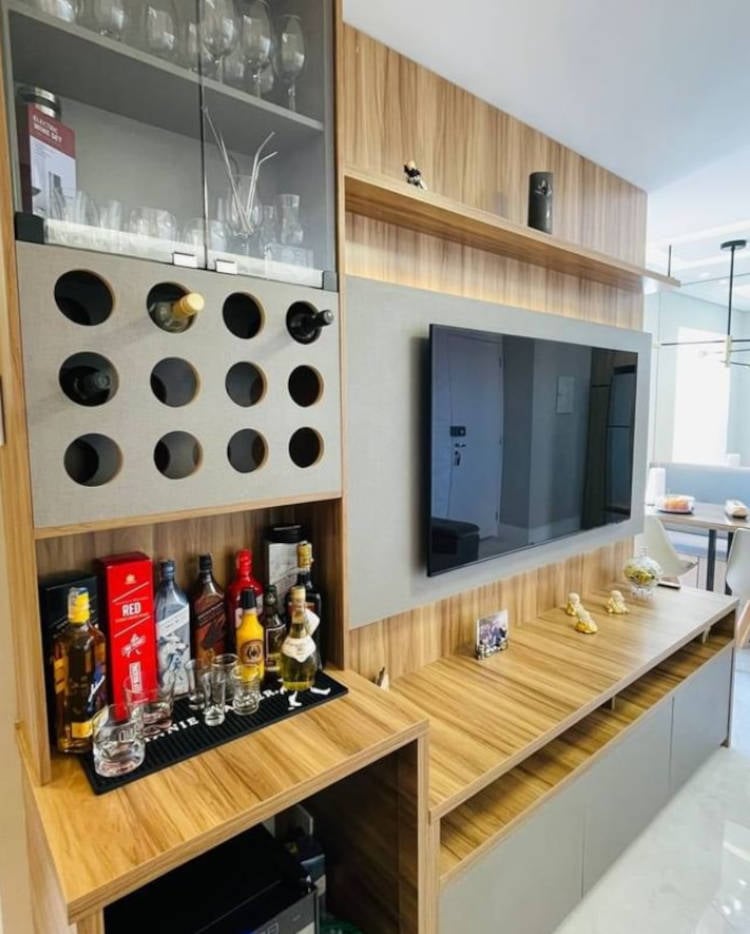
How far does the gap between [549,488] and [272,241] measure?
139 cm

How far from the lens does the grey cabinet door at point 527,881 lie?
4.24 feet

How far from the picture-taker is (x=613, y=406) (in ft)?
7.89

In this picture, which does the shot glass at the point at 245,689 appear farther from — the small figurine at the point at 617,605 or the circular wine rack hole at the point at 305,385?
the small figurine at the point at 617,605

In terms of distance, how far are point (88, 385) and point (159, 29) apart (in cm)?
74

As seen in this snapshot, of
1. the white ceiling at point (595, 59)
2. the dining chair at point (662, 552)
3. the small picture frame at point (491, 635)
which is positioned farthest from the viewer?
the dining chair at point (662, 552)

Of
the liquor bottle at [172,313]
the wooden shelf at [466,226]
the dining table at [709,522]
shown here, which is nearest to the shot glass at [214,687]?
the liquor bottle at [172,313]

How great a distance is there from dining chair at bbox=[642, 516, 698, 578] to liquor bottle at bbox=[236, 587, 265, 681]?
2950 mm

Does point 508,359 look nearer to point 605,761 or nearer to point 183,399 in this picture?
point 183,399

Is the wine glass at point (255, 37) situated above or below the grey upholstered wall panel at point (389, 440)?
above

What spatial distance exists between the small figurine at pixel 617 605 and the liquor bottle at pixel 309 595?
1530 mm

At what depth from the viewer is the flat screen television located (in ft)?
5.54

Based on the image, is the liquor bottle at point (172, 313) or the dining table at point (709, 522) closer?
the liquor bottle at point (172, 313)

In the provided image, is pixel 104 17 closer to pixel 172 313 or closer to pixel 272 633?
pixel 172 313

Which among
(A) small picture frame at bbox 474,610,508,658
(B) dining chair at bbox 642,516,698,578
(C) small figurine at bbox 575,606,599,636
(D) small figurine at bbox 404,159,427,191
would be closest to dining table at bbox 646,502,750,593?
(B) dining chair at bbox 642,516,698,578
